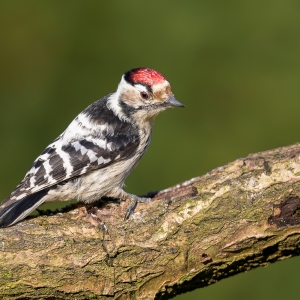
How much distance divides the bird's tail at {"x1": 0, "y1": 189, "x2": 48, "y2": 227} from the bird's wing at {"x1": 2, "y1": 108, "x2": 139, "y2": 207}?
3 centimetres

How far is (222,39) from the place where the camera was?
5.58m

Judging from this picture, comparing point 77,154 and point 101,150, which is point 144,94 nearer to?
point 101,150

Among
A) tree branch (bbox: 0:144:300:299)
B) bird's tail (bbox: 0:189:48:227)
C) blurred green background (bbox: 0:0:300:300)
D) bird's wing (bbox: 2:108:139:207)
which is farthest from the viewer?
blurred green background (bbox: 0:0:300:300)

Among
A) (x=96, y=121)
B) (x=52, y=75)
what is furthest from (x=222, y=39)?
(x=96, y=121)

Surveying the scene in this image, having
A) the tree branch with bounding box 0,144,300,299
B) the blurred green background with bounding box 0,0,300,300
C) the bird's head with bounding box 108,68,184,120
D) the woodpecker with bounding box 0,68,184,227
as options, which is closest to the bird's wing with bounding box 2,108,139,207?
the woodpecker with bounding box 0,68,184,227

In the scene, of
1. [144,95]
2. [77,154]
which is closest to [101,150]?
[77,154]

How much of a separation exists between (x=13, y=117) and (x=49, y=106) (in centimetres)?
28

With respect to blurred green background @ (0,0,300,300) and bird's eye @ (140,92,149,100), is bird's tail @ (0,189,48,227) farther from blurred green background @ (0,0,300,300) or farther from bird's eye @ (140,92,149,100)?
blurred green background @ (0,0,300,300)

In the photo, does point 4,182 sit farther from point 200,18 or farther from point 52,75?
point 200,18

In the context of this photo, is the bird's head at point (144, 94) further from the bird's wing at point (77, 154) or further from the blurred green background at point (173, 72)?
the blurred green background at point (173, 72)

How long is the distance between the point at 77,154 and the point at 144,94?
1.55 feet

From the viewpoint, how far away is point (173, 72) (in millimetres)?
5492

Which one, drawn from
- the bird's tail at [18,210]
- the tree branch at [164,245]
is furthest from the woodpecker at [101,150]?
the tree branch at [164,245]

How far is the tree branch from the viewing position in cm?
327
